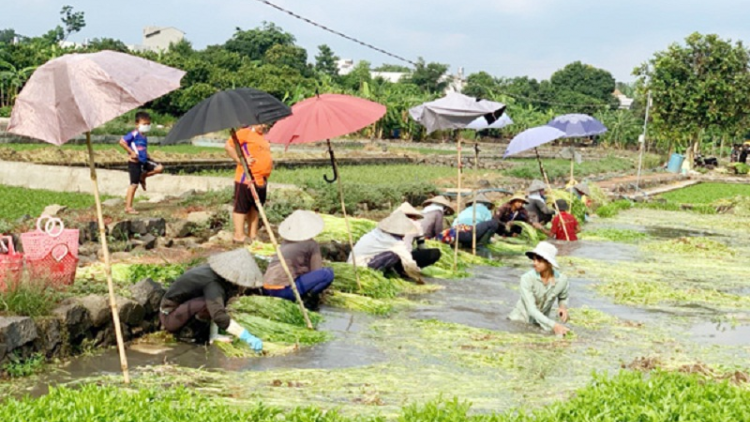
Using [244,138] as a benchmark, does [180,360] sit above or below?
below

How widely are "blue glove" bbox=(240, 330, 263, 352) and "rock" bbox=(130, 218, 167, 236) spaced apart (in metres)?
4.23

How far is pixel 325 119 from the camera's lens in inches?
386

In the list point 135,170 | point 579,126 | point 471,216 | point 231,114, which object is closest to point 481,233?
point 471,216

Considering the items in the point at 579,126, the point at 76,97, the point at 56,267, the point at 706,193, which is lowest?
the point at 706,193

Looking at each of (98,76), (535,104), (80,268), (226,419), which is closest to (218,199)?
(80,268)

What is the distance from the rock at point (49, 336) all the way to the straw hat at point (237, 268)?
1.32 m

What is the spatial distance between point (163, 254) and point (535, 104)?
237 ft

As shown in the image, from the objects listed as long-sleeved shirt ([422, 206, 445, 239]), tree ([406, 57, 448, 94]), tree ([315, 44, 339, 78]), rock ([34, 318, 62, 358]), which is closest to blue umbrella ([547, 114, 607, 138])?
long-sleeved shirt ([422, 206, 445, 239])

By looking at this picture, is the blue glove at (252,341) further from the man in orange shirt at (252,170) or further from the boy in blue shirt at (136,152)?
the boy in blue shirt at (136,152)

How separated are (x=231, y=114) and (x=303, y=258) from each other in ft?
6.12

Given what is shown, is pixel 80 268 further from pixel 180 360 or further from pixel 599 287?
pixel 599 287

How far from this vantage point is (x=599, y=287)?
11.7 meters

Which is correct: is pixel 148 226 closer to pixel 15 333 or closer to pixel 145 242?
pixel 145 242

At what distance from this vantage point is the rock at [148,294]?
7.76m
